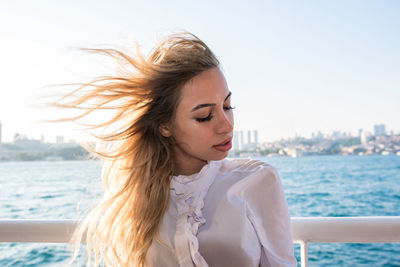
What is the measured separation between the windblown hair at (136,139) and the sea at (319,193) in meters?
12.8

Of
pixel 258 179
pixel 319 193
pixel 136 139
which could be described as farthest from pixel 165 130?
pixel 319 193

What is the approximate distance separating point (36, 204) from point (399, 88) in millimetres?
46251

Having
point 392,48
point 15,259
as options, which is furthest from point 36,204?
point 392,48

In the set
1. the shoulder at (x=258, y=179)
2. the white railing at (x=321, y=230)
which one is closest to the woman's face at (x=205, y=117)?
the shoulder at (x=258, y=179)

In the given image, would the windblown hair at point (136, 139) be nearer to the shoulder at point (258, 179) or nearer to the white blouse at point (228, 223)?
the white blouse at point (228, 223)

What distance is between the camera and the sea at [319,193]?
62.6 feet

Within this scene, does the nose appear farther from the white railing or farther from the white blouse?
the white railing

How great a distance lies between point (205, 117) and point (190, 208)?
0.31m

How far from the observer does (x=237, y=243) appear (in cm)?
106

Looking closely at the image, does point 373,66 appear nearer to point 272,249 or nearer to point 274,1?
point 274,1

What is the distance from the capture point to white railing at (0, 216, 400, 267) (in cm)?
106

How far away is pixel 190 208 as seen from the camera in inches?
45.4

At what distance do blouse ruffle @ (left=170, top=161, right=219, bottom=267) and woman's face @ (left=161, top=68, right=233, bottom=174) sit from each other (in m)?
0.07

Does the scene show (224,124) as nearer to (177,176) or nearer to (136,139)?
(177,176)
